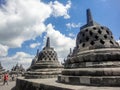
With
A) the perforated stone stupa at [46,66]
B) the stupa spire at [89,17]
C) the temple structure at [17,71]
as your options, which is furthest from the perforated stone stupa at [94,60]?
the temple structure at [17,71]

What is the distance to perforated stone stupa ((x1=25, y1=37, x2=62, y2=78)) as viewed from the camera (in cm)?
1809

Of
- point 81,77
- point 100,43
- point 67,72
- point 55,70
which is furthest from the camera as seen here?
point 55,70

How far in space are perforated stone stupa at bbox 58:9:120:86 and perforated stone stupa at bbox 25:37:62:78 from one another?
25.2 feet

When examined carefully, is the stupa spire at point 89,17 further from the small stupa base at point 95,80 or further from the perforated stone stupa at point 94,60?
the small stupa base at point 95,80

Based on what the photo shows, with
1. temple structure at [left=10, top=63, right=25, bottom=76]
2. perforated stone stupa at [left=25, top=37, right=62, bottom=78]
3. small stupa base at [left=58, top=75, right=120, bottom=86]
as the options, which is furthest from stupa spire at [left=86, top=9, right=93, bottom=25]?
temple structure at [left=10, top=63, right=25, bottom=76]

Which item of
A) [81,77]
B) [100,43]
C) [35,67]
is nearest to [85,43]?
[100,43]

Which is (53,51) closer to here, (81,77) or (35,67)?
(35,67)

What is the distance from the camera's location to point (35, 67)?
2002 centimetres

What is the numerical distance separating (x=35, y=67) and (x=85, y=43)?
34.6ft

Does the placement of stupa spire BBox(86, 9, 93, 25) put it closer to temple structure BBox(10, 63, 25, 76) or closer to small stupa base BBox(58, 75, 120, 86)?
small stupa base BBox(58, 75, 120, 86)

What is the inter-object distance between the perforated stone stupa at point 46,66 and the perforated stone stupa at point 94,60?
25.2ft

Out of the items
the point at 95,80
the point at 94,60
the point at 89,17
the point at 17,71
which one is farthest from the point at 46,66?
the point at 17,71

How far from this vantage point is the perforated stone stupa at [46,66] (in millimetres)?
18094

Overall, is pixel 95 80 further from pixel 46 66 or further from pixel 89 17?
pixel 46 66
